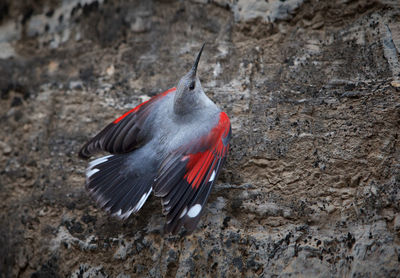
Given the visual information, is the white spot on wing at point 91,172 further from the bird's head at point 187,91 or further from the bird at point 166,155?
the bird's head at point 187,91

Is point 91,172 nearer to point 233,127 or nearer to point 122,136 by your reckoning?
point 122,136

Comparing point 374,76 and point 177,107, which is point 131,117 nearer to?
point 177,107

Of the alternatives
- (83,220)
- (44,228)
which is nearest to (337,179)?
(83,220)

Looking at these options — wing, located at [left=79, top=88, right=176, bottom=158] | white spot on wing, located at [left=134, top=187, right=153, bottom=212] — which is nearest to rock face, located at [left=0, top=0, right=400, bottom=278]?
white spot on wing, located at [left=134, top=187, right=153, bottom=212]

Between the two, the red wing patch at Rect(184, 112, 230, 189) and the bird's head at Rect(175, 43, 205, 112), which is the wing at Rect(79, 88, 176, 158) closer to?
the bird's head at Rect(175, 43, 205, 112)

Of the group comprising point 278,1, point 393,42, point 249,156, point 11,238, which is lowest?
point 11,238

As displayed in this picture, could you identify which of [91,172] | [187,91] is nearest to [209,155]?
[187,91]
